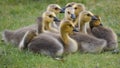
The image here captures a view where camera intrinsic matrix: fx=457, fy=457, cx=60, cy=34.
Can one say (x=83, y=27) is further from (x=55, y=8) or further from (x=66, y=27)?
(x=55, y=8)

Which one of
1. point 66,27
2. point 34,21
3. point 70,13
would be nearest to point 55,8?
point 70,13

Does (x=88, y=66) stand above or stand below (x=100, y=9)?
below

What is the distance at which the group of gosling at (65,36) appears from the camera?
293 inches

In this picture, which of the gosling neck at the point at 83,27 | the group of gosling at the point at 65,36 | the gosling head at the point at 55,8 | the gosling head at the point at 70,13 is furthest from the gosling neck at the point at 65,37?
the gosling head at the point at 55,8

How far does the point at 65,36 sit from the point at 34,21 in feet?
9.60

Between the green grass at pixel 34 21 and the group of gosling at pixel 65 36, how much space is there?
14 centimetres

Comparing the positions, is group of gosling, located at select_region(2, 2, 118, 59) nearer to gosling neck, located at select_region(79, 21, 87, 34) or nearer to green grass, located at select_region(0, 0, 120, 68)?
gosling neck, located at select_region(79, 21, 87, 34)

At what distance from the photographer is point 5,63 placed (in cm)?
706

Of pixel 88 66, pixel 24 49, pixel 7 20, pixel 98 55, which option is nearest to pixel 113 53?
pixel 98 55

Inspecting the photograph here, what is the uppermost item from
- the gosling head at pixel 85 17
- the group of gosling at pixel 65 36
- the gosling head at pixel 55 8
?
the gosling head at pixel 55 8

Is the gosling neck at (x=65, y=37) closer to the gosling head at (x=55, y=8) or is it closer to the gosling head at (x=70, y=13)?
the gosling head at (x=70, y=13)

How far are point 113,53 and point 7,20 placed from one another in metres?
3.45

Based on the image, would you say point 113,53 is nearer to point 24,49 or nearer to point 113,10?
point 24,49

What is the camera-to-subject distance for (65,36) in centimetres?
766
